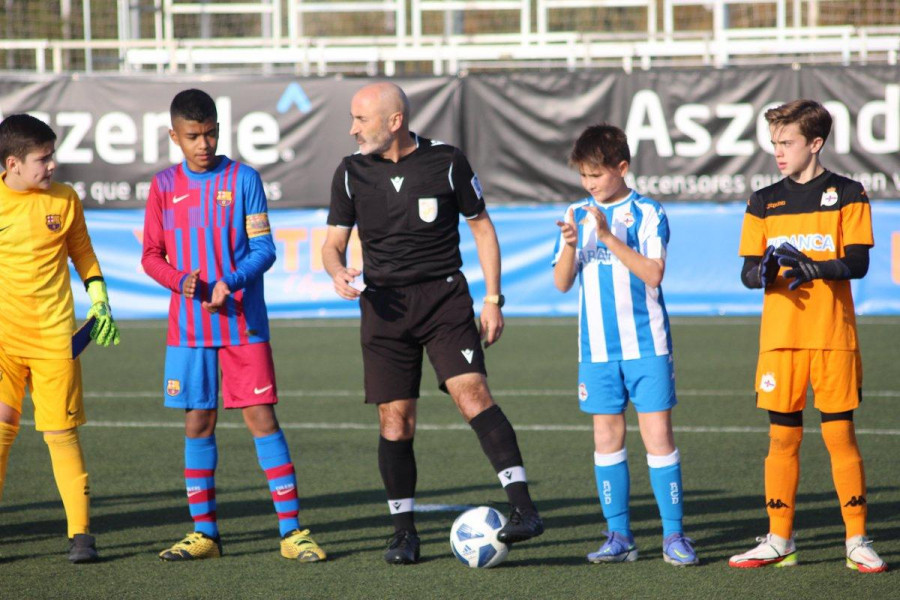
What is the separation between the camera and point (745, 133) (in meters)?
14.8

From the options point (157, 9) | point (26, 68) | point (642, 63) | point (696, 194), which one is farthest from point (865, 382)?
point (26, 68)

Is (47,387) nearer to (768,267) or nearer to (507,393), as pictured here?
(768,267)

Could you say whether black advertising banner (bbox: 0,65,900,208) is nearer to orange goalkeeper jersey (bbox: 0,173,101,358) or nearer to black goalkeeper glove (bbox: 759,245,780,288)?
orange goalkeeper jersey (bbox: 0,173,101,358)

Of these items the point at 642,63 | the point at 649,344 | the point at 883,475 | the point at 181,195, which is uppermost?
the point at 642,63

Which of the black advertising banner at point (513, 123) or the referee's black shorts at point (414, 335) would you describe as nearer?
the referee's black shorts at point (414, 335)

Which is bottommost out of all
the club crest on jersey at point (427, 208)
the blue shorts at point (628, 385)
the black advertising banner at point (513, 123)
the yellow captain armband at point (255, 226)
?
the blue shorts at point (628, 385)

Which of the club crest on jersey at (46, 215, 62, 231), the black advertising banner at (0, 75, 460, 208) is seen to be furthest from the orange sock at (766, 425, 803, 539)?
the black advertising banner at (0, 75, 460, 208)

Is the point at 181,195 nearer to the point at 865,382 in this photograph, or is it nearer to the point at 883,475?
the point at 883,475

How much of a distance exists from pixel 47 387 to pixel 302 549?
1295mm

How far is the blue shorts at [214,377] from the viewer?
530 centimetres

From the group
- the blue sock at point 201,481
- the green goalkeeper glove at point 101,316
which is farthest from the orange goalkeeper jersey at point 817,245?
the green goalkeeper glove at point 101,316

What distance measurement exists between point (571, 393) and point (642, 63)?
26.5ft

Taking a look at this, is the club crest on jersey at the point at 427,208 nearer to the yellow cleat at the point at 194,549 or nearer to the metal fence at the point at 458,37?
the yellow cleat at the point at 194,549

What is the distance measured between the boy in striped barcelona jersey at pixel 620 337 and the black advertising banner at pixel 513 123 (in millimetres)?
9947
